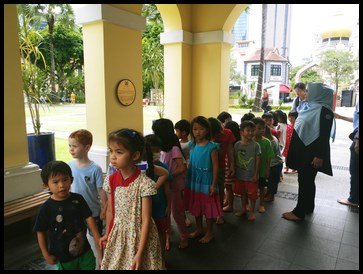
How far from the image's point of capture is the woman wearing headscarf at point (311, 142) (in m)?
3.40

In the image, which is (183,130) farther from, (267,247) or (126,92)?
(126,92)

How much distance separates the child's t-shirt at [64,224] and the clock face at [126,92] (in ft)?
9.40

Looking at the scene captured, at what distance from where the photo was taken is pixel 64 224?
1.85 metres

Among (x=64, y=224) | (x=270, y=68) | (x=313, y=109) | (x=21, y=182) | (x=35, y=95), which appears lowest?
(x=21, y=182)

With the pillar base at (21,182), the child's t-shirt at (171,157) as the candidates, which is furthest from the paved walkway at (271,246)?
the child's t-shirt at (171,157)

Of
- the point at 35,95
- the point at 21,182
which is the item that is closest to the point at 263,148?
the point at 21,182

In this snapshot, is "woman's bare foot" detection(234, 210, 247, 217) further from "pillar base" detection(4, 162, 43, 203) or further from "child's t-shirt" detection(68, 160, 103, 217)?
"pillar base" detection(4, 162, 43, 203)

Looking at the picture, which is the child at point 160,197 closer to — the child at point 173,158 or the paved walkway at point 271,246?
the child at point 173,158

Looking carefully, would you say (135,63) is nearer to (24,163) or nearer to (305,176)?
(24,163)

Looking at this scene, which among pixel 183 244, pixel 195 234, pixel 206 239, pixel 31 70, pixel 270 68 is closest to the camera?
pixel 183 244

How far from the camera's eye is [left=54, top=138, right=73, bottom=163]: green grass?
664 cm

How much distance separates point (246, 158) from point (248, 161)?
0.04 m

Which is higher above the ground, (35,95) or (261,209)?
(35,95)

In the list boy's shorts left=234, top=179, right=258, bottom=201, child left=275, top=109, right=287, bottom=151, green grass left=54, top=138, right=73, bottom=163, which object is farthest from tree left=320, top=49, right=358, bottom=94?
boy's shorts left=234, top=179, right=258, bottom=201
